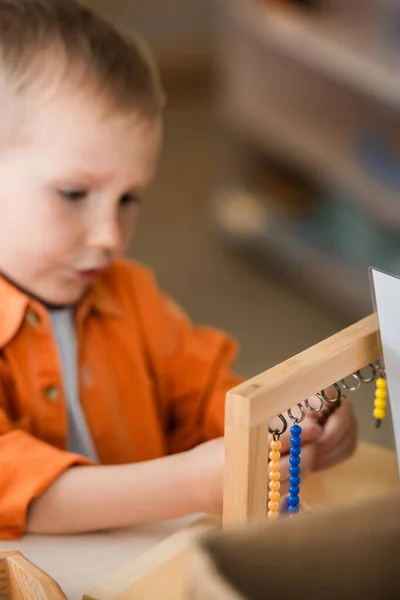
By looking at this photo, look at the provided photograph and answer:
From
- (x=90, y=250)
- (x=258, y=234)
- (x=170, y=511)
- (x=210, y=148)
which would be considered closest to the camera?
(x=170, y=511)

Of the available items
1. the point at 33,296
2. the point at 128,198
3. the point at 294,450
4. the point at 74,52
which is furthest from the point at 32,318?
the point at 294,450

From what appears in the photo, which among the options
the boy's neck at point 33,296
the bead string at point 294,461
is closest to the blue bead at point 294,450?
the bead string at point 294,461

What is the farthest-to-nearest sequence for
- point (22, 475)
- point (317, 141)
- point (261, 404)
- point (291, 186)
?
1. point (291, 186)
2. point (317, 141)
3. point (22, 475)
4. point (261, 404)

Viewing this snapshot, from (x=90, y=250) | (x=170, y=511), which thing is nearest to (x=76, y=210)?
(x=90, y=250)

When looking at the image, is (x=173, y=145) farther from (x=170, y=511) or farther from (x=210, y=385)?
(x=170, y=511)

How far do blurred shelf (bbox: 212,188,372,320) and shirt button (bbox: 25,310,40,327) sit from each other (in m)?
1.24

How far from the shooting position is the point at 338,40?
6.79 ft

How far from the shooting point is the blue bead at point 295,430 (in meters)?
0.72

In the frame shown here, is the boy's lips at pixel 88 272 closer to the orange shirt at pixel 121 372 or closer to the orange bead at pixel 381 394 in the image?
the orange shirt at pixel 121 372

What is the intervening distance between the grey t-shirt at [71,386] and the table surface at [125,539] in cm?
14

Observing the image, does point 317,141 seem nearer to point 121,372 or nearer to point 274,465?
point 121,372

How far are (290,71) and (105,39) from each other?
137cm

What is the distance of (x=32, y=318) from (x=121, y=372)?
12 cm

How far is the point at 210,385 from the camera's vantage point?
1.08 meters
